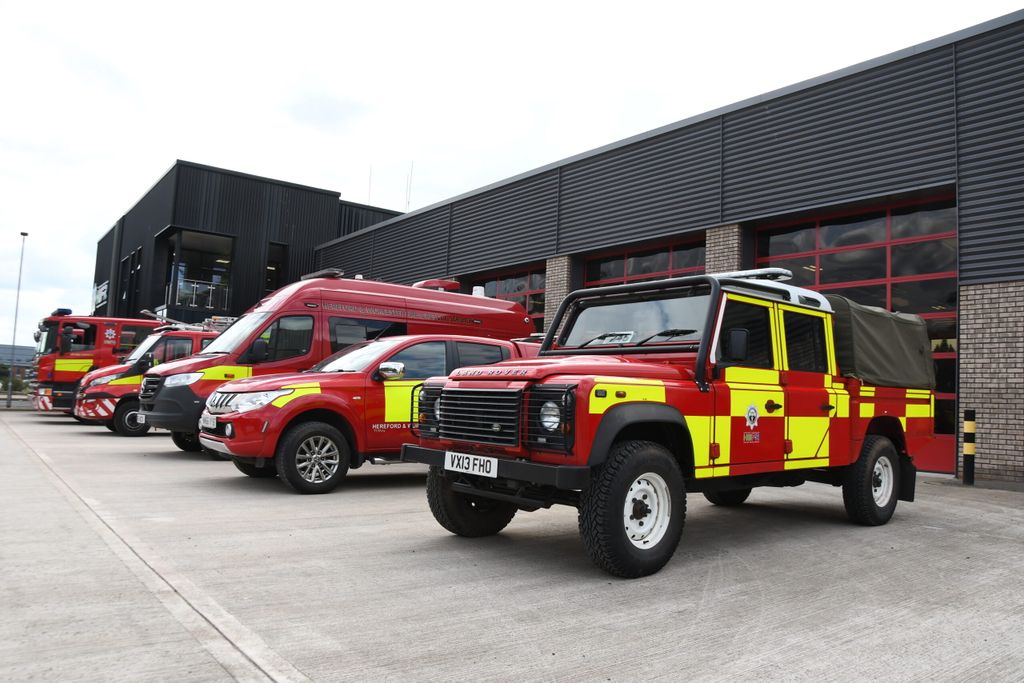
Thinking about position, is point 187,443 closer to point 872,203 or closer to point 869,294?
point 869,294

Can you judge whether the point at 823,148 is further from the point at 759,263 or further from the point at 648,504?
the point at 648,504

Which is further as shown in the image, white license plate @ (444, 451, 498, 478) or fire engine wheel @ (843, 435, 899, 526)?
fire engine wheel @ (843, 435, 899, 526)

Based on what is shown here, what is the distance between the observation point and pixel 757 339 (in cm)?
558

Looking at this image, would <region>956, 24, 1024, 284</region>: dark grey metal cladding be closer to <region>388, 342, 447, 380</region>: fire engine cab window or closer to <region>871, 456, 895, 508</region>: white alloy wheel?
<region>871, 456, 895, 508</region>: white alloy wheel

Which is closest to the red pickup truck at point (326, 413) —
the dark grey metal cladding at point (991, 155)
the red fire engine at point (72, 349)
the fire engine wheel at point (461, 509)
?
the fire engine wheel at point (461, 509)

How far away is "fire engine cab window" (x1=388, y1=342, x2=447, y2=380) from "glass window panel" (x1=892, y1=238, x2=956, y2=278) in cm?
809

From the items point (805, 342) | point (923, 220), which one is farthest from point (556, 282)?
point (805, 342)

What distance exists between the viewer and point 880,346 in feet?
22.5

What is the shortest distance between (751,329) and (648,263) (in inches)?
418

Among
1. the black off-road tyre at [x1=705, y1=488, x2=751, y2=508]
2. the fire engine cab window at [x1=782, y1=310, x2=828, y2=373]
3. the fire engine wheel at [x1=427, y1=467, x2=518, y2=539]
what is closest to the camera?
the fire engine wheel at [x1=427, y1=467, x2=518, y2=539]

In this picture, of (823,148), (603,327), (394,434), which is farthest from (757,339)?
(823,148)

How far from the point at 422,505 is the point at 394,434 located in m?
1.26

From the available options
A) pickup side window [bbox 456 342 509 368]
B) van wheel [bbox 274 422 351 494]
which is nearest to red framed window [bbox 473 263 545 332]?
pickup side window [bbox 456 342 509 368]

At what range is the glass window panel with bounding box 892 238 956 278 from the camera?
1133 centimetres
